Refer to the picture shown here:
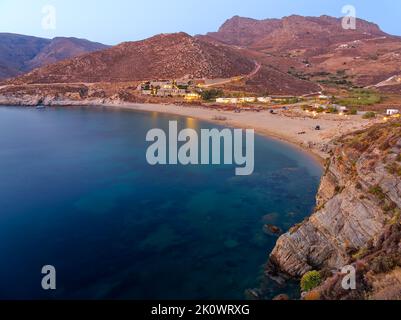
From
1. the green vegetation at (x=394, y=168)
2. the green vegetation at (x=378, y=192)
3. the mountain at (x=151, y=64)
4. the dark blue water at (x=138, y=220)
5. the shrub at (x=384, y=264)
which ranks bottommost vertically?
the dark blue water at (x=138, y=220)

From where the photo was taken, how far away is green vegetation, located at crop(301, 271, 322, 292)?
22250 millimetres

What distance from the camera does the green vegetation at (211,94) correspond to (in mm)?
121450

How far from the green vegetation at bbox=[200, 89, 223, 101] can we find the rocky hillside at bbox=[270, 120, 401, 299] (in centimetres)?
9495

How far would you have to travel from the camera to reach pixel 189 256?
92.5 feet

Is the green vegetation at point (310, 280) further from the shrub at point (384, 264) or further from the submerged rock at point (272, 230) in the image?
the submerged rock at point (272, 230)

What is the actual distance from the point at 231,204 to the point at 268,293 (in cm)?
1626

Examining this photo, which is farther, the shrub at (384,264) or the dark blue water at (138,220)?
the dark blue water at (138,220)

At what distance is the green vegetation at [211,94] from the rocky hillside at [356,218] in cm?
9495

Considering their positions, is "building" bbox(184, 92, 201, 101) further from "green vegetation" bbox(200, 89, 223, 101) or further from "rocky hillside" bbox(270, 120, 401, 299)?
"rocky hillside" bbox(270, 120, 401, 299)

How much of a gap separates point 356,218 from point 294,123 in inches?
2283

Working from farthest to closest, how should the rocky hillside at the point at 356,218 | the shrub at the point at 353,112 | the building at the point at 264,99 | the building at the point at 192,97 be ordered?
the building at the point at 192,97, the building at the point at 264,99, the shrub at the point at 353,112, the rocky hillside at the point at 356,218

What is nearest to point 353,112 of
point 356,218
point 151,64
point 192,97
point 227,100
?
point 227,100

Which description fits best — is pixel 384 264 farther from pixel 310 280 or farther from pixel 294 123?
pixel 294 123

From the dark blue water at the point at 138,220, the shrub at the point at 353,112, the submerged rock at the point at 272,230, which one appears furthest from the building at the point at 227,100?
the submerged rock at the point at 272,230
